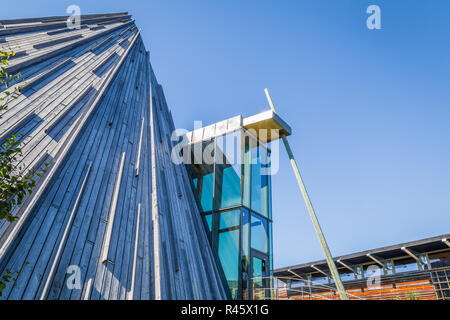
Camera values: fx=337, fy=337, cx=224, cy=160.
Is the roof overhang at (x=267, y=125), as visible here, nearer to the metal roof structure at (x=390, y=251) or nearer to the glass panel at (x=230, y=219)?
the glass panel at (x=230, y=219)

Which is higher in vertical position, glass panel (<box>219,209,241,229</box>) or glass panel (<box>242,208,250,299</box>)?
glass panel (<box>219,209,241,229</box>)

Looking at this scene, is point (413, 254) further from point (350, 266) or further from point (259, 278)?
point (259, 278)

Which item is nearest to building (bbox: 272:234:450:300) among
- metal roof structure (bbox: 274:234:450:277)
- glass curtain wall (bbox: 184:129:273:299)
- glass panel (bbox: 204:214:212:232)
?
metal roof structure (bbox: 274:234:450:277)

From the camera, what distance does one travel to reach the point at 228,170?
12.8 meters

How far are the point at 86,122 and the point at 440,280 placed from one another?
54.4ft

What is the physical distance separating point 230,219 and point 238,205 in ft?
1.79

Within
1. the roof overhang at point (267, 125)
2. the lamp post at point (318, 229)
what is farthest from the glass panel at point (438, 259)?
the lamp post at point (318, 229)

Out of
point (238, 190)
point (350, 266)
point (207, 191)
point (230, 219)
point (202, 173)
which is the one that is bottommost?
point (230, 219)

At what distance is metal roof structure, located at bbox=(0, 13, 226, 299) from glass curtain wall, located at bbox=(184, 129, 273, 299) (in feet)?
2.41

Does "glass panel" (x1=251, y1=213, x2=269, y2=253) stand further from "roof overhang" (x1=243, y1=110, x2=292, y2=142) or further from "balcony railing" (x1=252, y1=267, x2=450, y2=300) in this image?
"roof overhang" (x1=243, y1=110, x2=292, y2=142)

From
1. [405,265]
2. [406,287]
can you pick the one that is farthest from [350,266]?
[406,287]

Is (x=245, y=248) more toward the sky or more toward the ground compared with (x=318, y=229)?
more toward the sky

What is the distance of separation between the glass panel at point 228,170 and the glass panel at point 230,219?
0.29m

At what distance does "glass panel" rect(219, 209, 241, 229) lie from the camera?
11352 mm
